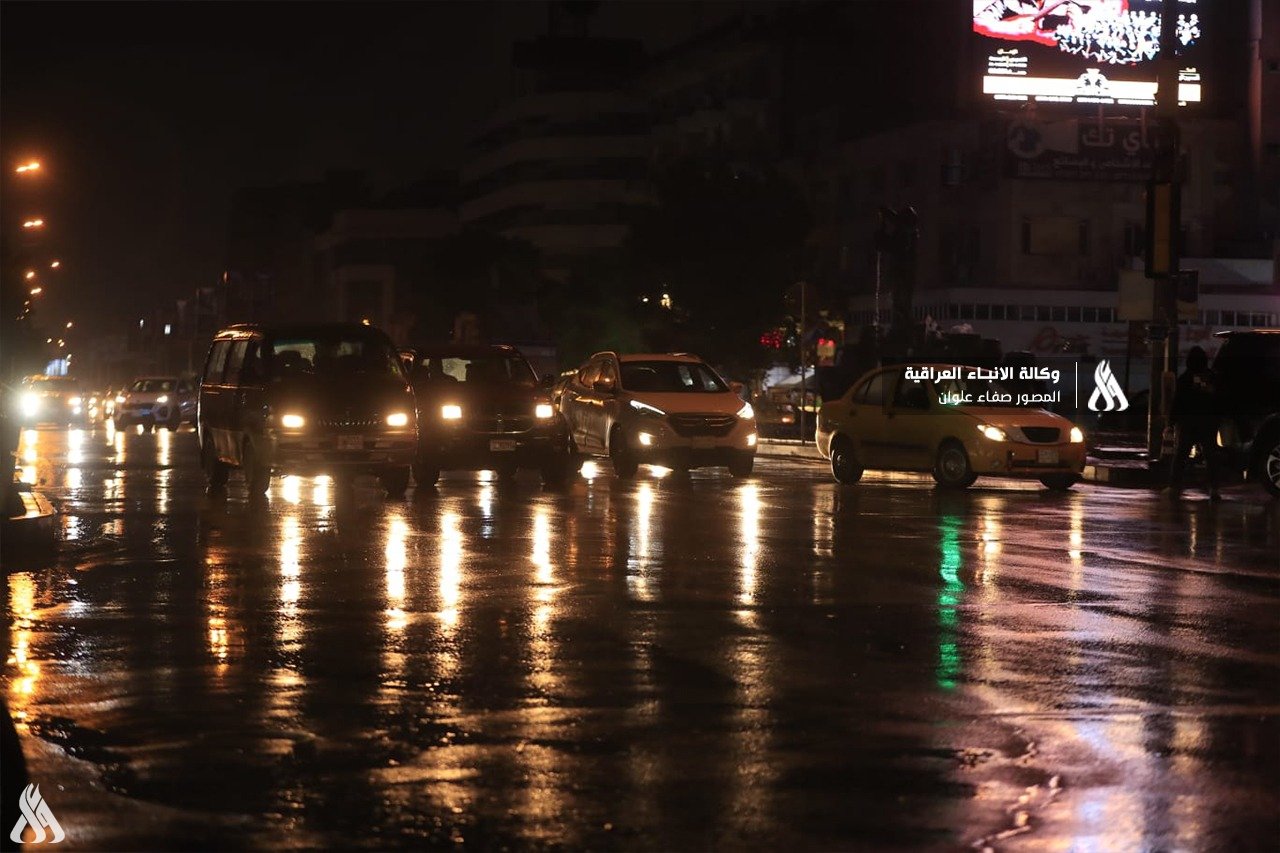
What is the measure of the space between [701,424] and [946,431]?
3.66 meters

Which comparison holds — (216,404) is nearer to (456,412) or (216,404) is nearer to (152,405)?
(456,412)

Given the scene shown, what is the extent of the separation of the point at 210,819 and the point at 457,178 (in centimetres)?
17155

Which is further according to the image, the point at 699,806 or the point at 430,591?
the point at 430,591

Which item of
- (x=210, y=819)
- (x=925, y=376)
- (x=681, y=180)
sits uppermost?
(x=681, y=180)

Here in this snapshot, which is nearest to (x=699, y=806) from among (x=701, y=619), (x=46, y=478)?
(x=701, y=619)

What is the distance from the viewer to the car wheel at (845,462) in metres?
27.9

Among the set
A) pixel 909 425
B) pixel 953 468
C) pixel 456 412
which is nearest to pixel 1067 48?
pixel 909 425

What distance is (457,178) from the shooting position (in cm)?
17588

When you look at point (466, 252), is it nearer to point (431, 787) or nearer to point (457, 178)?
point (457, 178)

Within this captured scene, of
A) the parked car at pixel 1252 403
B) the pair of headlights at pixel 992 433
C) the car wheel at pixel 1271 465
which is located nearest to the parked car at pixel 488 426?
the pair of headlights at pixel 992 433

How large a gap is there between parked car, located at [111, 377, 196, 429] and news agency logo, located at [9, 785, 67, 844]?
5587 cm

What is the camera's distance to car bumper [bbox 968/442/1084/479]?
2558 cm

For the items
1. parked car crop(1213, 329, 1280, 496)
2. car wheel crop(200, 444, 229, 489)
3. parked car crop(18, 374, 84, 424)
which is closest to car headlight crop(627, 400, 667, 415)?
car wheel crop(200, 444, 229, 489)

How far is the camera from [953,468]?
85.5 feet
